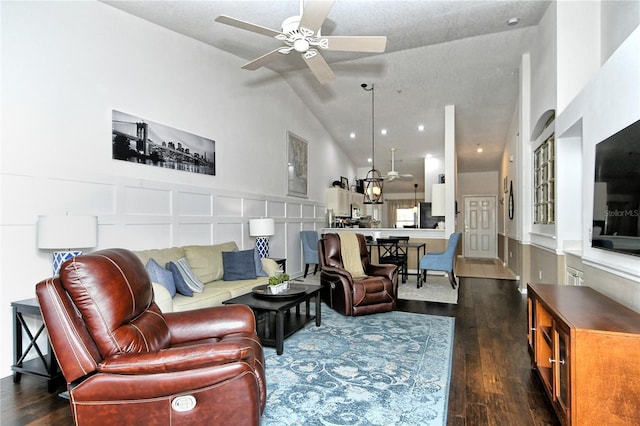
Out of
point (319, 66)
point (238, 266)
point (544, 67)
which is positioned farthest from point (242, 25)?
point (544, 67)

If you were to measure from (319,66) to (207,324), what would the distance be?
260cm

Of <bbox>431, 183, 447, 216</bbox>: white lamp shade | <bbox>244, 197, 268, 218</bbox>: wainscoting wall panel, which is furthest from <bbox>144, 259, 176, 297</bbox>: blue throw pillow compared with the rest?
<bbox>431, 183, 447, 216</bbox>: white lamp shade

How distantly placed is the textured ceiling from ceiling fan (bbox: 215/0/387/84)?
3.44 ft

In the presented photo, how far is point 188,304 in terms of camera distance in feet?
10.1

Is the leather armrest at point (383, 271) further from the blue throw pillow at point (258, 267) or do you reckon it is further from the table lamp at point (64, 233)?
the table lamp at point (64, 233)

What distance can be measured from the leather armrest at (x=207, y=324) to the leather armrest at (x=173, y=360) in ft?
2.14

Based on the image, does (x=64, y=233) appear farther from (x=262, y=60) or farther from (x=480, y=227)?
(x=480, y=227)

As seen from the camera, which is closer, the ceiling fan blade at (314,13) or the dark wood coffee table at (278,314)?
the ceiling fan blade at (314,13)

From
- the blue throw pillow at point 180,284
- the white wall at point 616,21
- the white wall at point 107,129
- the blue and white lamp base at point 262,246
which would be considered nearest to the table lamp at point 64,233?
the white wall at point 107,129

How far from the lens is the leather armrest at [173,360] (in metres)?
1.39

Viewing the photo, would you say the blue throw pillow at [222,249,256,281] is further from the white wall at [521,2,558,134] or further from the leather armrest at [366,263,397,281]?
the white wall at [521,2,558,134]

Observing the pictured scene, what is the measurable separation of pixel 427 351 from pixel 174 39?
4341mm

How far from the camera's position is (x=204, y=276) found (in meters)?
3.91

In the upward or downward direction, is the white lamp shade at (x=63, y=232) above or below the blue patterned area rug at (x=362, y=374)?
above
